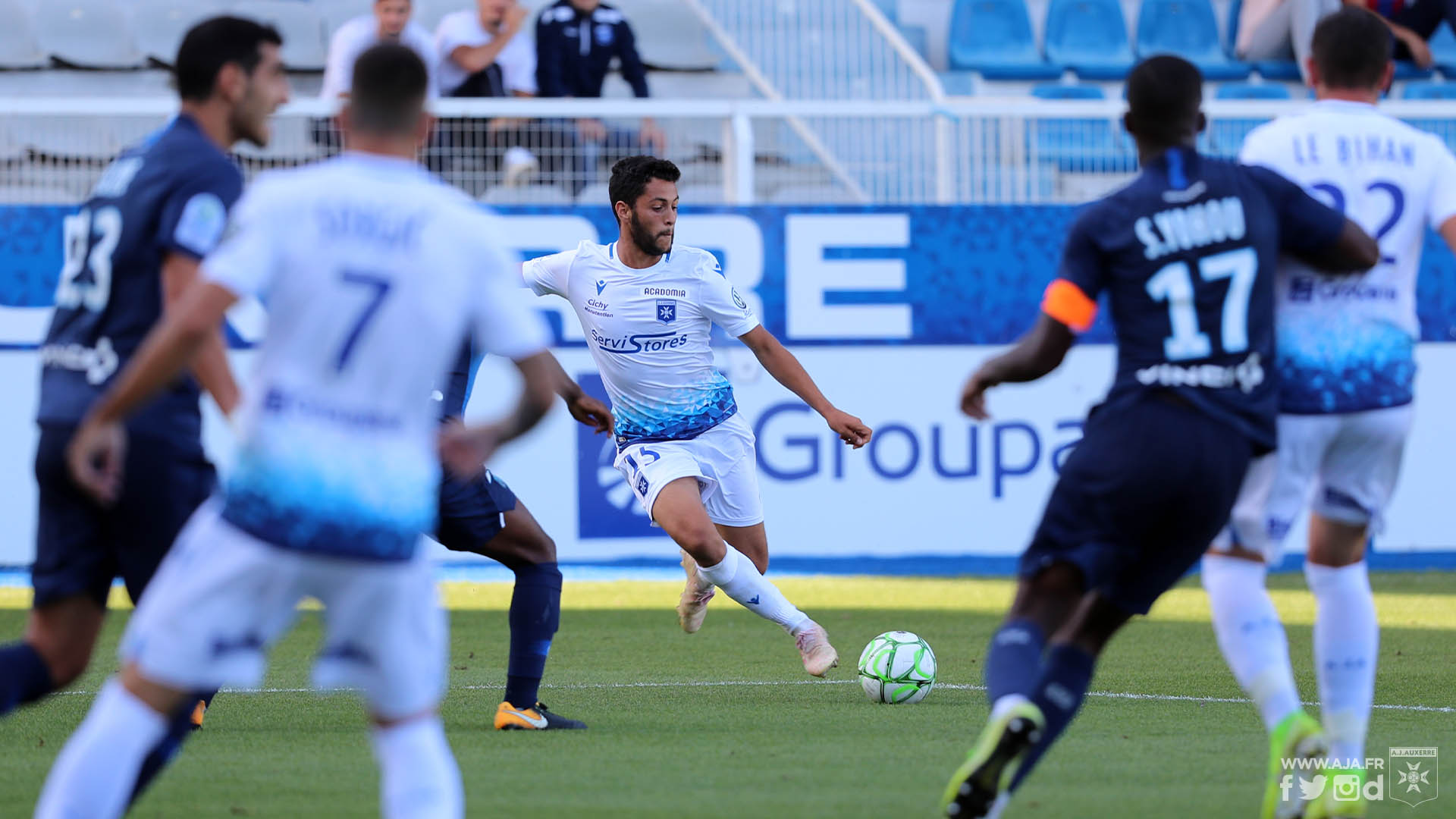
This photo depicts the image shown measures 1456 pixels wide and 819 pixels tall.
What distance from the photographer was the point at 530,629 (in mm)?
6941

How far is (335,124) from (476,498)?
6789mm

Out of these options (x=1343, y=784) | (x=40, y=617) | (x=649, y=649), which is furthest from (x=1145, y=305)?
(x=649, y=649)

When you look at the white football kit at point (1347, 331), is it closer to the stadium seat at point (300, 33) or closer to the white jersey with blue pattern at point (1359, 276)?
the white jersey with blue pattern at point (1359, 276)

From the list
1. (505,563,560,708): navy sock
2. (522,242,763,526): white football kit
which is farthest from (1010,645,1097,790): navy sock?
(522,242,763,526): white football kit

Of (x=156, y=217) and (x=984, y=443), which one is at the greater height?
(x=156, y=217)

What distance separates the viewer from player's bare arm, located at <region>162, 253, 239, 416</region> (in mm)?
4102

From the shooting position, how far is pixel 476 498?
269 inches

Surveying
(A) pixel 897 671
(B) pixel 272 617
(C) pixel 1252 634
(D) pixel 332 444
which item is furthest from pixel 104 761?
(A) pixel 897 671

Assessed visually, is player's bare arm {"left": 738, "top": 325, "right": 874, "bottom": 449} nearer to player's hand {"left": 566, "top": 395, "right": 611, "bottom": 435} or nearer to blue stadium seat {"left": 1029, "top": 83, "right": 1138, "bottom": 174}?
player's hand {"left": 566, "top": 395, "right": 611, "bottom": 435}

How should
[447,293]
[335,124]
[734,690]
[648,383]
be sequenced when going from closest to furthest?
[447,293], [734,690], [648,383], [335,124]

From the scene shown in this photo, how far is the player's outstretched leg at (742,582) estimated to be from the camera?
8.04m

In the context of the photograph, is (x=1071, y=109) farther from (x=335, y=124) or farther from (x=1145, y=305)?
(x=1145, y=305)

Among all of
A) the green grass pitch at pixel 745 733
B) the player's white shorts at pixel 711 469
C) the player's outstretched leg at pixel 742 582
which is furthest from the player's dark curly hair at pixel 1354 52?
the player's white shorts at pixel 711 469

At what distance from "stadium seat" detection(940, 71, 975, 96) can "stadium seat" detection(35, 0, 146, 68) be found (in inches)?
272
